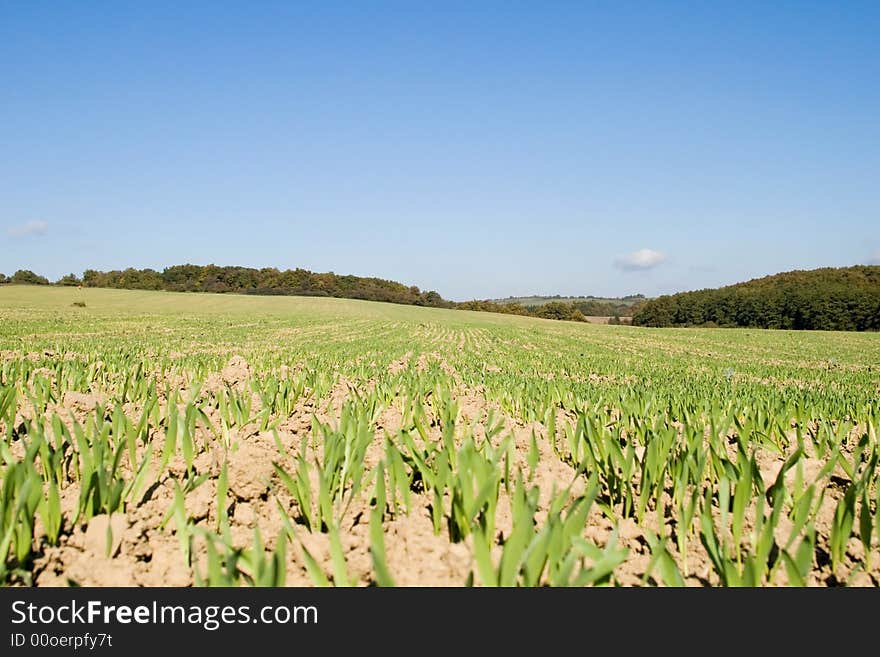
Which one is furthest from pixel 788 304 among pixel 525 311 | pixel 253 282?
pixel 253 282

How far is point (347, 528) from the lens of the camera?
2119mm

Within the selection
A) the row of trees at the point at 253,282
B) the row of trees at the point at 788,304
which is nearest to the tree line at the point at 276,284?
the row of trees at the point at 253,282

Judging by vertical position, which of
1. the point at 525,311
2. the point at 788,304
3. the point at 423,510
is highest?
the point at 788,304

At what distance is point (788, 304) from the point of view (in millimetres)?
76000

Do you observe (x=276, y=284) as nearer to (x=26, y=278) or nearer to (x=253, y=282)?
(x=253, y=282)

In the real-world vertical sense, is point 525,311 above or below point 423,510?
above

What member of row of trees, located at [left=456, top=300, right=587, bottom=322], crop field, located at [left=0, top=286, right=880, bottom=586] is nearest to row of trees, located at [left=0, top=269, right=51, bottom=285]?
row of trees, located at [left=456, top=300, right=587, bottom=322]

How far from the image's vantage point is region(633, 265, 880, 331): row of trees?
70000 mm

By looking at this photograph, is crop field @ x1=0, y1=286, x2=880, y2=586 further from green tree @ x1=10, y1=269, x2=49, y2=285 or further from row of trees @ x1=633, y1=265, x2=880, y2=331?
green tree @ x1=10, y1=269, x2=49, y2=285
